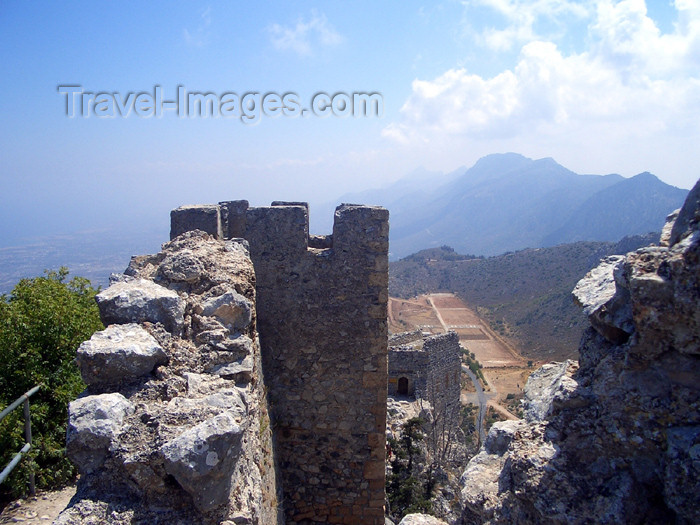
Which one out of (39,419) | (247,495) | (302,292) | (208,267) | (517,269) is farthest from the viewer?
(517,269)

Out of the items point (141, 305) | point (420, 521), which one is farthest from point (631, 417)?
point (141, 305)

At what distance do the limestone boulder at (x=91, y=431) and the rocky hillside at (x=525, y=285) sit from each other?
30733mm

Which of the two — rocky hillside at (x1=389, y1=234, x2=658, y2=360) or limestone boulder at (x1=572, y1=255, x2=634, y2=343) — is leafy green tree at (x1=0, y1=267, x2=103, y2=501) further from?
rocky hillside at (x1=389, y1=234, x2=658, y2=360)

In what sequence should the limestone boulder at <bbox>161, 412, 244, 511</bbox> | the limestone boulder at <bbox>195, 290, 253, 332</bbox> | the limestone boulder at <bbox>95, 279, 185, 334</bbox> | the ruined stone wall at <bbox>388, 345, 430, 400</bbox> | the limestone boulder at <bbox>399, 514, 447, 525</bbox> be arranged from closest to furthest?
1. the limestone boulder at <bbox>161, 412, 244, 511</bbox>
2. the limestone boulder at <bbox>95, 279, 185, 334</bbox>
3. the limestone boulder at <bbox>195, 290, 253, 332</bbox>
4. the limestone boulder at <bbox>399, 514, 447, 525</bbox>
5. the ruined stone wall at <bbox>388, 345, 430, 400</bbox>

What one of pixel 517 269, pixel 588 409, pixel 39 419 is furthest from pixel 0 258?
pixel 588 409

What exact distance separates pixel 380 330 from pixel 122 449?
348 cm

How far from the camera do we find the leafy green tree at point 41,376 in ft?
20.2

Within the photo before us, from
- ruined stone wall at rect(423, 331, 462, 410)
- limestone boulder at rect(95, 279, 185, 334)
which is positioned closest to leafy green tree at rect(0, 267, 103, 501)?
limestone boulder at rect(95, 279, 185, 334)

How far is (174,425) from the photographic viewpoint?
9.48ft

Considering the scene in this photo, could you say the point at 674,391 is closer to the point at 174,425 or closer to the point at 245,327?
the point at 174,425

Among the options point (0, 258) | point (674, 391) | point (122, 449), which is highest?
point (674, 391)

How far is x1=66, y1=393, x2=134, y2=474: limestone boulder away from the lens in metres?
2.73

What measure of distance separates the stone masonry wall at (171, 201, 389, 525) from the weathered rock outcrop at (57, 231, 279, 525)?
56.2 inches

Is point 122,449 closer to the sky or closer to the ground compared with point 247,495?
closer to the sky
